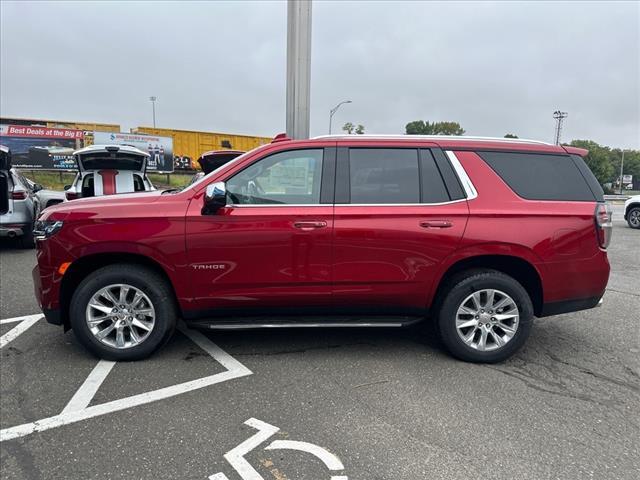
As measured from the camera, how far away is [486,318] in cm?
370

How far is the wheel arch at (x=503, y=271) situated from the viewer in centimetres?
372

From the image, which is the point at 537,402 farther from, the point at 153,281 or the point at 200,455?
the point at 153,281

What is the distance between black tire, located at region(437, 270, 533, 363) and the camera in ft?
12.0

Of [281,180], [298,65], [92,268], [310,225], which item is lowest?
[92,268]

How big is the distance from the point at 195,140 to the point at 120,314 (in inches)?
1100

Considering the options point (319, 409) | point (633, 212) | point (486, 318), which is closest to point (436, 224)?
point (486, 318)

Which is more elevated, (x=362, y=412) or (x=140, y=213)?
(x=140, y=213)

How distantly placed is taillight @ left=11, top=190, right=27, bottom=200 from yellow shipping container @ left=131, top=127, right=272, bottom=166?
2155cm

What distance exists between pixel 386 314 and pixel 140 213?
213 centimetres

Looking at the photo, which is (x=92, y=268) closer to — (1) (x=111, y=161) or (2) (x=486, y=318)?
(2) (x=486, y=318)

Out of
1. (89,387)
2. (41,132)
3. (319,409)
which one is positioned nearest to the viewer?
(319,409)

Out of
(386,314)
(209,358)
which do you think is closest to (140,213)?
(209,358)

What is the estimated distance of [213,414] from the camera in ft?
9.59

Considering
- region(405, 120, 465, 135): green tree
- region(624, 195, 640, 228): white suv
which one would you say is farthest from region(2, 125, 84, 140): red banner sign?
region(405, 120, 465, 135): green tree
